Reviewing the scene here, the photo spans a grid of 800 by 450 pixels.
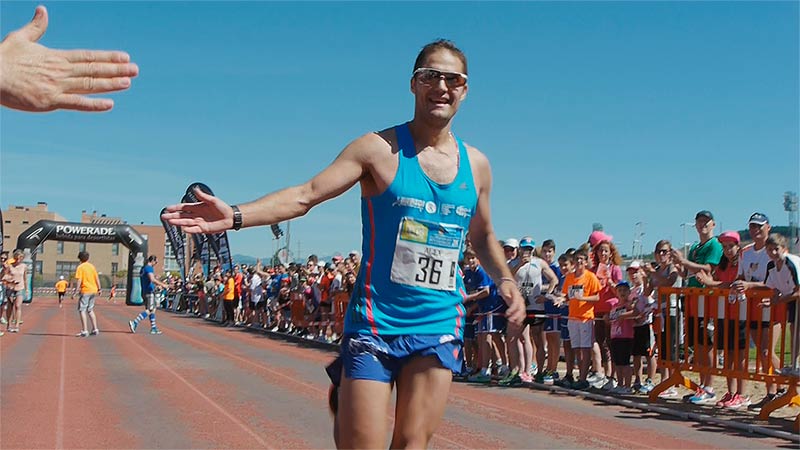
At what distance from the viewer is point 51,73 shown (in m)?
3.02

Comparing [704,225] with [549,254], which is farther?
[549,254]

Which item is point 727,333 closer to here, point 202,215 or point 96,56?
point 202,215

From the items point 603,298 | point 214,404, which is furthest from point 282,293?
point 214,404

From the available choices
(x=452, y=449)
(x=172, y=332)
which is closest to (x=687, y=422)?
(x=452, y=449)

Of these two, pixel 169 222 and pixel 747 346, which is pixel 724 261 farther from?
pixel 169 222

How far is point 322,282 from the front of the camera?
2109cm

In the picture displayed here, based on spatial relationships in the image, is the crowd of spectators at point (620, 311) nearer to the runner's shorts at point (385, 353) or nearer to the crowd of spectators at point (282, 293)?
the crowd of spectators at point (282, 293)

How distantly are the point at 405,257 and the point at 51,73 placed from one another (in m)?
1.60

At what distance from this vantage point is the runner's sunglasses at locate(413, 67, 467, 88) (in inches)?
157

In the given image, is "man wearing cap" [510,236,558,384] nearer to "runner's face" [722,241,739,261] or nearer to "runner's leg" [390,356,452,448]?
"runner's face" [722,241,739,261]

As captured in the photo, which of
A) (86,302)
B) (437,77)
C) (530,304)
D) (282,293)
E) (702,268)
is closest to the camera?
(437,77)

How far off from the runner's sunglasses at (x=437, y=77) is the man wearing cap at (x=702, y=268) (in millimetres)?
6979

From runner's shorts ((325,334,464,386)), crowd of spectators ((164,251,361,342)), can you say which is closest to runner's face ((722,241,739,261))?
crowd of spectators ((164,251,361,342))

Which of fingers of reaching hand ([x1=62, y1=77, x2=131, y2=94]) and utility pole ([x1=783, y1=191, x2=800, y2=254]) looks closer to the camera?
fingers of reaching hand ([x1=62, y1=77, x2=131, y2=94])
